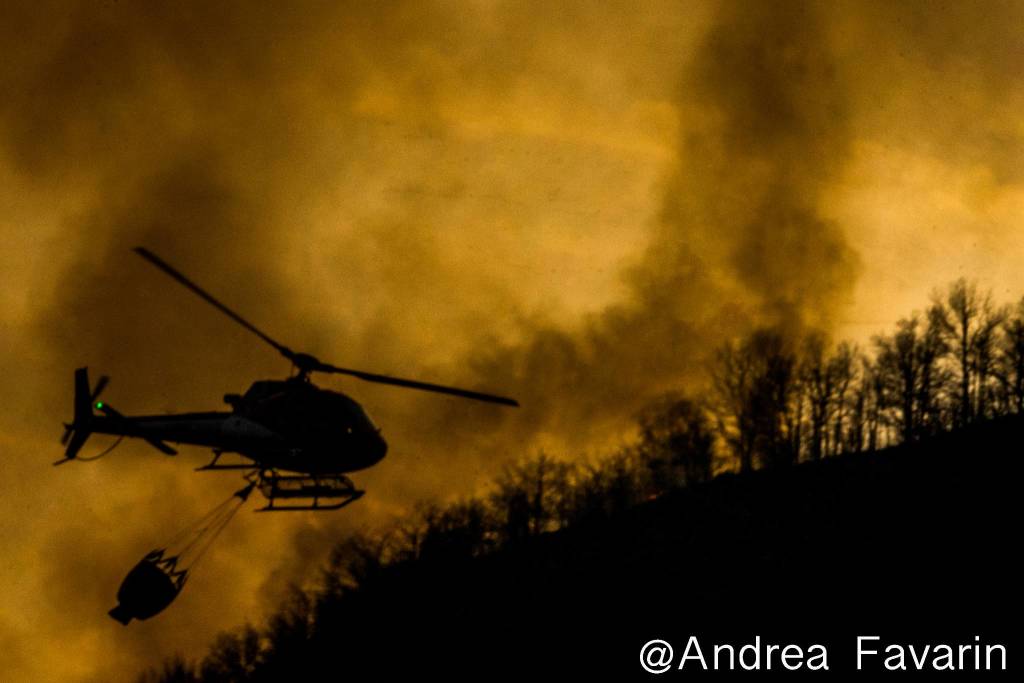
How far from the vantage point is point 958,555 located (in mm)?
50812

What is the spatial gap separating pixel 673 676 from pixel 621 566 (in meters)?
15.1

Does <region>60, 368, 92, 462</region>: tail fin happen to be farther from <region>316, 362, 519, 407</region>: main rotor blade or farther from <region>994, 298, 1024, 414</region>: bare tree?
<region>994, 298, 1024, 414</region>: bare tree

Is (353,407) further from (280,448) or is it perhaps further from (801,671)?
(801,671)

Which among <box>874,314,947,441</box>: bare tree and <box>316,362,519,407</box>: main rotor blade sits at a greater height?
<box>874,314,947,441</box>: bare tree

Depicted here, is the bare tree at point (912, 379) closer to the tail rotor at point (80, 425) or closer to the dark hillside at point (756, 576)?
the dark hillside at point (756, 576)

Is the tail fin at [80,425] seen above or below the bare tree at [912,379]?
below

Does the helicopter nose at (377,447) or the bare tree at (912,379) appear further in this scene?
the bare tree at (912,379)

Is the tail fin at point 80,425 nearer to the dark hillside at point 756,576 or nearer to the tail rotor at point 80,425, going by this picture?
the tail rotor at point 80,425

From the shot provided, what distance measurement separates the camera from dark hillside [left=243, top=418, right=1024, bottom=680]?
49.2 metres

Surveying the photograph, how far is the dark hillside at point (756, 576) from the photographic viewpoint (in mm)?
49219

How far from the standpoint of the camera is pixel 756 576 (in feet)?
189

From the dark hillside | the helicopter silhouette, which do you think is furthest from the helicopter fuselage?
the dark hillside

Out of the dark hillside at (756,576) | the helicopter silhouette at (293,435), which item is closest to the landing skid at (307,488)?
the helicopter silhouette at (293,435)

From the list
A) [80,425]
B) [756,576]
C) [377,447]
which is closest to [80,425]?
[80,425]
